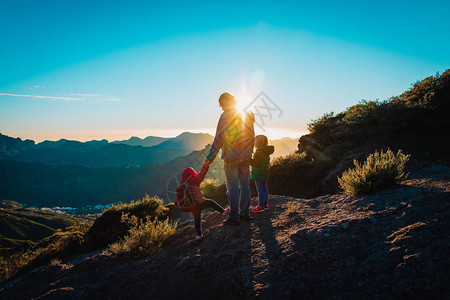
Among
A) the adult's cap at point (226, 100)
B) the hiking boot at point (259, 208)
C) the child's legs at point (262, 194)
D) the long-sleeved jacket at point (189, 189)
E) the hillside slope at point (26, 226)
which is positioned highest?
the adult's cap at point (226, 100)

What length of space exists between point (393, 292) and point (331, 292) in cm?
49

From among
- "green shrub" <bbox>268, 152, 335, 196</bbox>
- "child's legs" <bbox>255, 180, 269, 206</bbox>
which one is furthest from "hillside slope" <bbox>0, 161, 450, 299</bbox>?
"green shrub" <bbox>268, 152, 335, 196</bbox>

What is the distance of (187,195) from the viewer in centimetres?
399

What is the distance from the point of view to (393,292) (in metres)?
1.78

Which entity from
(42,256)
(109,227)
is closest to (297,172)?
(109,227)

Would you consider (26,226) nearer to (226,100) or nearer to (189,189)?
(189,189)

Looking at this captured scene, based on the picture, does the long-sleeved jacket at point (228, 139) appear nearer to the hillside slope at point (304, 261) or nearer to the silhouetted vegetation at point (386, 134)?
the hillside slope at point (304, 261)

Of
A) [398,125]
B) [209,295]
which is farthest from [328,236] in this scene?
[398,125]

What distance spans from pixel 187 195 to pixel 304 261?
2.27 meters

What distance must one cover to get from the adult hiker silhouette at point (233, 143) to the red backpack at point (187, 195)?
0.66 metres

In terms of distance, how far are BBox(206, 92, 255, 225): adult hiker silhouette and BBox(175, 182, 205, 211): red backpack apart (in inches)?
25.8

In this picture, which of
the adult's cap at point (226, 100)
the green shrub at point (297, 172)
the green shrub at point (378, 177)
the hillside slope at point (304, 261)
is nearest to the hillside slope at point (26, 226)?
the green shrub at point (297, 172)

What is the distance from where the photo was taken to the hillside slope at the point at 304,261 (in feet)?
6.47

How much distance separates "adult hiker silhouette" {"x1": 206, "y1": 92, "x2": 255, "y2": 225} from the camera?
399cm
